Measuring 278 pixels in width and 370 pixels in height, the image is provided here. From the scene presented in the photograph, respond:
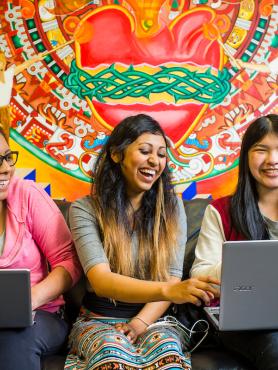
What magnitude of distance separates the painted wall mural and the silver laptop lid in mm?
1031

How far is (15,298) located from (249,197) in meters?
0.84

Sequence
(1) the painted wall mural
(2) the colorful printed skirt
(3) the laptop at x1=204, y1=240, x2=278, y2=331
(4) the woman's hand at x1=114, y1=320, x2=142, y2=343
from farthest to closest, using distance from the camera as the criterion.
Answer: (1) the painted wall mural
(4) the woman's hand at x1=114, y1=320, x2=142, y2=343
(2) the colorful printed skirt
(3) the laptop at x1=204, y1=240, x2=278, y2=331

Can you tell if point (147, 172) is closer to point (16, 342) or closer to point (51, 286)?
point (51, 286)

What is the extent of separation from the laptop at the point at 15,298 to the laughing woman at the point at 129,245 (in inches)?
9.0

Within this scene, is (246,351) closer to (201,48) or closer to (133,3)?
(201,48)

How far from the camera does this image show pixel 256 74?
2.19m

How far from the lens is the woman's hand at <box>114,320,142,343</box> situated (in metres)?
1.46

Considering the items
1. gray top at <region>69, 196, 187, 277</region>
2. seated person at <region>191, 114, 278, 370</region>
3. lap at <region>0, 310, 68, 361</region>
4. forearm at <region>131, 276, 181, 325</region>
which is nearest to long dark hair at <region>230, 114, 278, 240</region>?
seated person at <region>191, 114, 278, 370</region>

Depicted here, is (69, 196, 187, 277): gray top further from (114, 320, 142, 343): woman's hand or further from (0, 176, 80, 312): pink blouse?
(114, 320, 142, 343): woman's hand

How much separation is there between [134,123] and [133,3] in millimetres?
777

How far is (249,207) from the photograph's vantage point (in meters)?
1.64

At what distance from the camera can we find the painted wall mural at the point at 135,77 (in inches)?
84.0

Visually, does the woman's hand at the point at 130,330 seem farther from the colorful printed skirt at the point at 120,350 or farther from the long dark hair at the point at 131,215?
the long dark hair at the point at 131,215

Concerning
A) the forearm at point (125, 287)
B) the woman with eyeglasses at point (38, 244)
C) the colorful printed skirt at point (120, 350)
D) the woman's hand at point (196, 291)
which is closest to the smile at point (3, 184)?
the woman with eyeglasses at point (38, 244)
